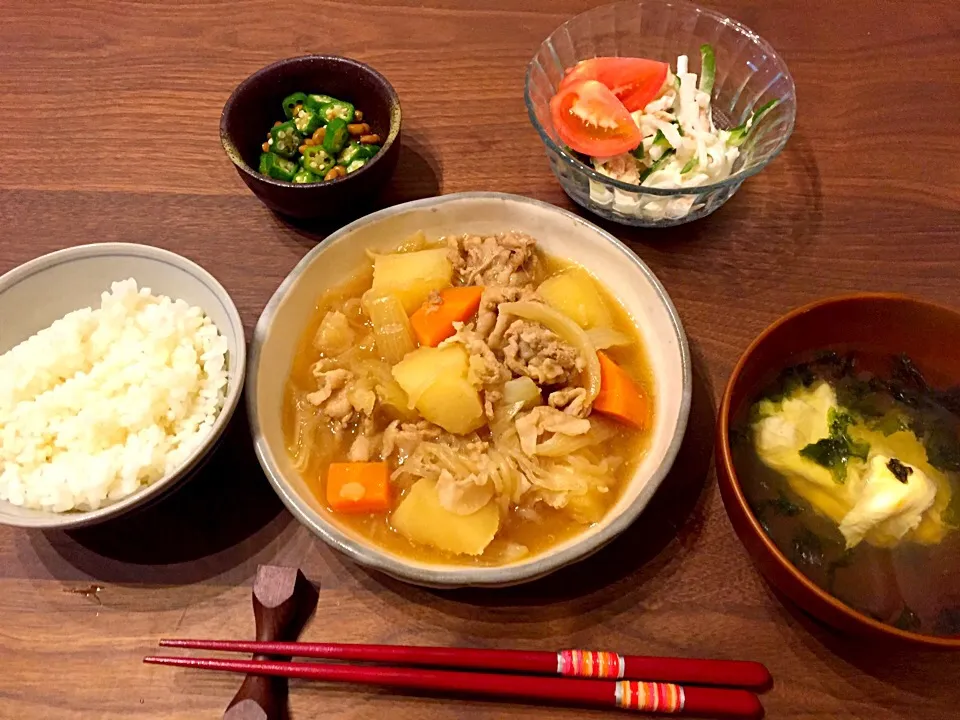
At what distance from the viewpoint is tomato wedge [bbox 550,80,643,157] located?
2.22 metres

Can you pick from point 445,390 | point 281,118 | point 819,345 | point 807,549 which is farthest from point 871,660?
point 281,118

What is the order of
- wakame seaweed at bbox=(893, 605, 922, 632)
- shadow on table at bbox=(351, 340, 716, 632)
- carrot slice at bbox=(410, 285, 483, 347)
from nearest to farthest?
wakame seaweed at bbox=(893, 605, 922, 632), shadow on table at bbox=(351, 340, 716, 632), carrot slice at bbox=(410, 285, 483, 347)

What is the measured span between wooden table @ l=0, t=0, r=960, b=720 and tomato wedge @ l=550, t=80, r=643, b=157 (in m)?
0.28

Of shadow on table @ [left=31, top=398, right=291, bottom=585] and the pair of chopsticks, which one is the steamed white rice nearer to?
A: shadow on table @ [left=31, top=398, right=291, bottom=585]

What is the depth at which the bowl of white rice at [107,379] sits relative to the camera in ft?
5.44

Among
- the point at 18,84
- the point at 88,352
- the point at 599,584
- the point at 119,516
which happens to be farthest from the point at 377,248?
the point at 18,84

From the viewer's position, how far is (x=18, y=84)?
2.86 meters

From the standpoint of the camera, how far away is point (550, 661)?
161 cm

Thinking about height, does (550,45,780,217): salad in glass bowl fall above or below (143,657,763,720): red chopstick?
above

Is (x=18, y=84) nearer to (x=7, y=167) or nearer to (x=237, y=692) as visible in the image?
(x=7, y=167)

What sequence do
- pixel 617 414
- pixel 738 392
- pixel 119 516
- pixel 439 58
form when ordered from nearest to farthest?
pixel 119 516 → pixel 738 392 → pixel 617 414 → pixel 439 58

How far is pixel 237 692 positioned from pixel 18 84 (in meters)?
2.64

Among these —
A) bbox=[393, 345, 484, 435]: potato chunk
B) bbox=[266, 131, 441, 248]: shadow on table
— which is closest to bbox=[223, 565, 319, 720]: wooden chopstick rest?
bbox=[393, 345, 484, 435]: potato chunk

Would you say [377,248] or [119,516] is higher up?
[377,248]
